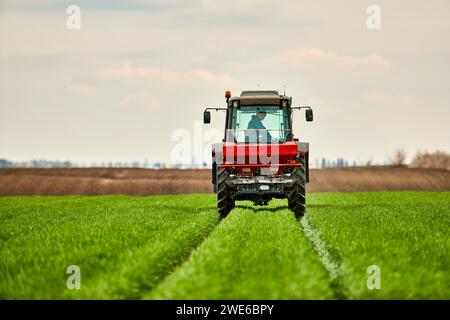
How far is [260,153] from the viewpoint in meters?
16.2

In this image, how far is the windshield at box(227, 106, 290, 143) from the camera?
648 inches

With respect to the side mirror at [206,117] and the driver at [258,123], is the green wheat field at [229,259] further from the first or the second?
the side mirror at [206,117]

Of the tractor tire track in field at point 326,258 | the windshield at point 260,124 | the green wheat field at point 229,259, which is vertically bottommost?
the tractor tire track in field at point 326,258

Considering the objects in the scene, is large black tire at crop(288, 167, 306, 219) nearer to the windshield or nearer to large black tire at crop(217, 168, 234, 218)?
the windshield

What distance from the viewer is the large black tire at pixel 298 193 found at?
16.5 meters


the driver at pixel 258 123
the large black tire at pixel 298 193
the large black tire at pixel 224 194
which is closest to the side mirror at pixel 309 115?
the driver at pixel 258 123

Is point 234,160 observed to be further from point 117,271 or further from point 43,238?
point 117,271

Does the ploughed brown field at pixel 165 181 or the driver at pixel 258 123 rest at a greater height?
the driver at pixel 258 123

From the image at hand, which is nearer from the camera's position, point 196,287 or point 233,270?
point 196,287

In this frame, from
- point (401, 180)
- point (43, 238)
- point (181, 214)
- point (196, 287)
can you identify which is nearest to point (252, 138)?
point (181, 214)

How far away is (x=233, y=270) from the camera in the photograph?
26.6ft

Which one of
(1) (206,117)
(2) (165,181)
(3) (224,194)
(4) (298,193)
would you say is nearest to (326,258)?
(4) (298,193)

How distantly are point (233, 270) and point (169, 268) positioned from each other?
1.19 metres

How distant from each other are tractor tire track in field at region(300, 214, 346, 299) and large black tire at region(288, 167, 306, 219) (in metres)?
2.36
